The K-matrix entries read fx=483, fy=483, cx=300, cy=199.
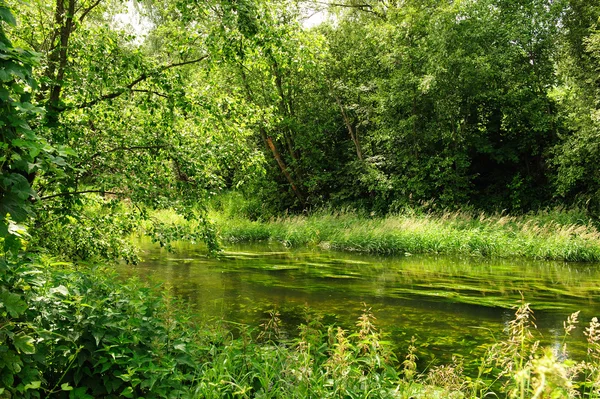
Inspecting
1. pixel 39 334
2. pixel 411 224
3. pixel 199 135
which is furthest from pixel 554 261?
pixel 39 334

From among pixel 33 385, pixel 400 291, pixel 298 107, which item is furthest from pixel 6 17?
pixel 298 107

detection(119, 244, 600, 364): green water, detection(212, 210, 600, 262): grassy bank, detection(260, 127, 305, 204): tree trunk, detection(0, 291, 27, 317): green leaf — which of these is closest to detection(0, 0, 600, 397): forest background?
detection(0, 291, 27, 317): green leaf

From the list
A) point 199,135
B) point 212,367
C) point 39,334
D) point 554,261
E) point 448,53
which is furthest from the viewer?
point 448,53

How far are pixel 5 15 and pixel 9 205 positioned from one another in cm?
102

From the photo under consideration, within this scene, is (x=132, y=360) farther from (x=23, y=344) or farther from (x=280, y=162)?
(x=280, y=162)

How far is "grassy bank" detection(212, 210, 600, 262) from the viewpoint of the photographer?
15291mm

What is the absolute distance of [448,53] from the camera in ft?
66.0

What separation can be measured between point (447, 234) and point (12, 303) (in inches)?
636

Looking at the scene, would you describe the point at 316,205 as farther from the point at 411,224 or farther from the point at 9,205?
the point at 9,205

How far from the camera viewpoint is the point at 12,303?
277 cm

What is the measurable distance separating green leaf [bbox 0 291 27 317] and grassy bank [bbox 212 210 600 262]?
1250 centimetres

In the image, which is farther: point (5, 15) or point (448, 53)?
point (448, 53)

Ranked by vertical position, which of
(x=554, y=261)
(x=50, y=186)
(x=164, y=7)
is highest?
(x=164, y=7)

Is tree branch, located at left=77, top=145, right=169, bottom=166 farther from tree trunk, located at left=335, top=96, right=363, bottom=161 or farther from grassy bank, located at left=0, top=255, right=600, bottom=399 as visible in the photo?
tree trunk, located at left=335, top=96, right=363, bottom=161
